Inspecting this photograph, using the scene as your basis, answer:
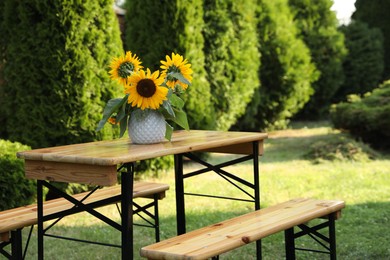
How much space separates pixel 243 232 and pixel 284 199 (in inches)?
141

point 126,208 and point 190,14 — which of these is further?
point 190,14

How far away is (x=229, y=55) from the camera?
36.3 feet

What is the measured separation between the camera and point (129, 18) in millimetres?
10352

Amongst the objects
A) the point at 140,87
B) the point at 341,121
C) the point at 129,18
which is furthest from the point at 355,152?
the point at 140,87

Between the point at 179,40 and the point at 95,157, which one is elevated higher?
the point at 179,40

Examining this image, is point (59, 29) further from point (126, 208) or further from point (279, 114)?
point (279, 114)

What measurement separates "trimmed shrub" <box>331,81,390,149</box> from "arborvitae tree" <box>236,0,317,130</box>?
257cm

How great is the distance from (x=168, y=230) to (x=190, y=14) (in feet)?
13.9

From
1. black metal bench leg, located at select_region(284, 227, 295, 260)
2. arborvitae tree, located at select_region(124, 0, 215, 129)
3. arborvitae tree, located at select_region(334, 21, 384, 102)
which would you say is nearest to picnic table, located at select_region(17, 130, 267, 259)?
black metal bench leg, located at select_region(284, 227, 295, 260)

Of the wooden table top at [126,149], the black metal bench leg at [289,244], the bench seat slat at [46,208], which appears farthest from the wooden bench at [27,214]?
the black metal bench leg at [289,244]

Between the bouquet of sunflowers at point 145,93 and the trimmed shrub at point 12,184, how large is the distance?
88.0 inches

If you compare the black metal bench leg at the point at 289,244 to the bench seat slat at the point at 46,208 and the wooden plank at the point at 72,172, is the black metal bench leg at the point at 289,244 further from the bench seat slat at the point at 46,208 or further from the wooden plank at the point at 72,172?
the wooden plank at the point at 72,172

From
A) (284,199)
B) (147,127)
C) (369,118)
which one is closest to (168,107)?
(147,127)

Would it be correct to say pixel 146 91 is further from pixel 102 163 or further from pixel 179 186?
pixel 179 186
